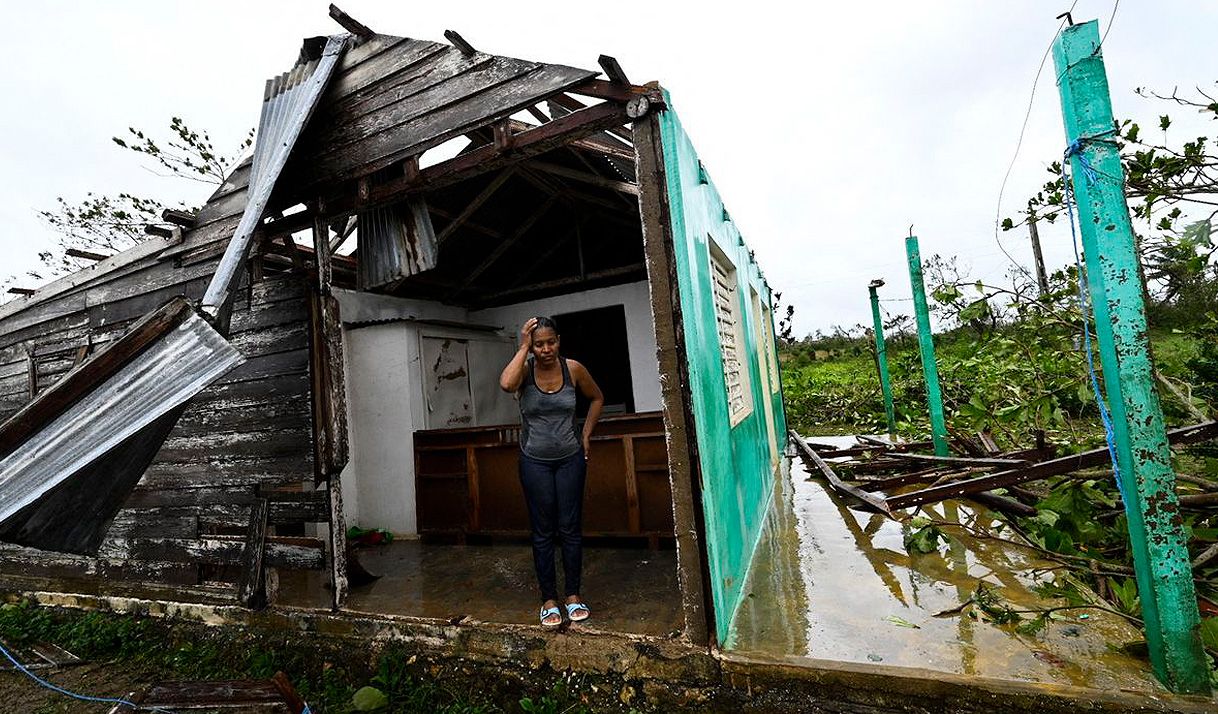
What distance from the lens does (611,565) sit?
417 cm

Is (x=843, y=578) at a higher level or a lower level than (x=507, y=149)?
lower

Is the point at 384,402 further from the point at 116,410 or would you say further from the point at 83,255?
the point at 116,410

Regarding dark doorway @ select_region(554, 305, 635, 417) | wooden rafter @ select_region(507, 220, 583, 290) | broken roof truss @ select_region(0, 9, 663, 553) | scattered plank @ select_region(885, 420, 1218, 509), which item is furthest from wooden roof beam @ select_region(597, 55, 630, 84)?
dark doorway @ select_region(554, 305, 635, 417)

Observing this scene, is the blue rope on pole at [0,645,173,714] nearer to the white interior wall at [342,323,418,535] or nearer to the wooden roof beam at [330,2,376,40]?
the white interior wall at [342,323,418,535]

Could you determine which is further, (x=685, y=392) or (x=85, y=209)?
(x=85, y=209)

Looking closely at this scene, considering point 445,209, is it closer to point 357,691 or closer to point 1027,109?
point 357,691

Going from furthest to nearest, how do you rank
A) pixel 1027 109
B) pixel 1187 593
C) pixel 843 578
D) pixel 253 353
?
pixel 253 353, pixel 843 578, pixel 1027 109, pixel 1187 593

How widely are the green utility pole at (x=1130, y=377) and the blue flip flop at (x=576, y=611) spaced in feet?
7.91

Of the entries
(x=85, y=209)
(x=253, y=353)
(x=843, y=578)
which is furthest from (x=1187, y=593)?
(x=85, y=209)

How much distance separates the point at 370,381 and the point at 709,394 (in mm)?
4434

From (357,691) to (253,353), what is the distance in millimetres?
2419

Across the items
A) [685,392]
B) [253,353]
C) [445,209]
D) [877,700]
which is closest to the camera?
[877,700]

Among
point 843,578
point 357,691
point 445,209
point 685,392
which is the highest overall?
point 445,209

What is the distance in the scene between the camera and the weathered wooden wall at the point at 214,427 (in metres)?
3.63
